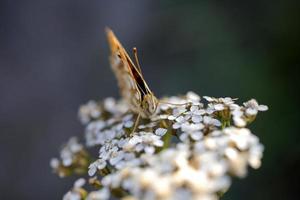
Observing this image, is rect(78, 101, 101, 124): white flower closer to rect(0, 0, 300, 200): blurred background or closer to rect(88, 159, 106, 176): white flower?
rect(88, 159, 106, 176): white flower

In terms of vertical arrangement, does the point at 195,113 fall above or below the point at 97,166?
above

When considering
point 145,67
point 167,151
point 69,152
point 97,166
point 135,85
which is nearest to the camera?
point 167,151

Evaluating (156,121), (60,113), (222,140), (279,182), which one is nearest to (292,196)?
(279,182)

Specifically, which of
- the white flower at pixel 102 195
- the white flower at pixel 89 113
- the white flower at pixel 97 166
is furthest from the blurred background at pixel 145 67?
the white flower at pixel 102 195

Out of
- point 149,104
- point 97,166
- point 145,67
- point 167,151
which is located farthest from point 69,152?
point 145,67

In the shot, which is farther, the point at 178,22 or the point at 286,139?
the point at 178,22

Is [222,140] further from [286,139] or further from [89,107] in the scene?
[286,139]

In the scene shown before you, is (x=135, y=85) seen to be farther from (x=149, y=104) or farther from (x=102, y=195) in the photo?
(x=102, y=195)

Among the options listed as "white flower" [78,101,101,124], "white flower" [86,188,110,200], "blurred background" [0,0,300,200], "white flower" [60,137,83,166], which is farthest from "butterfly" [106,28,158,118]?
"blurred background" [0,0,300,200]
